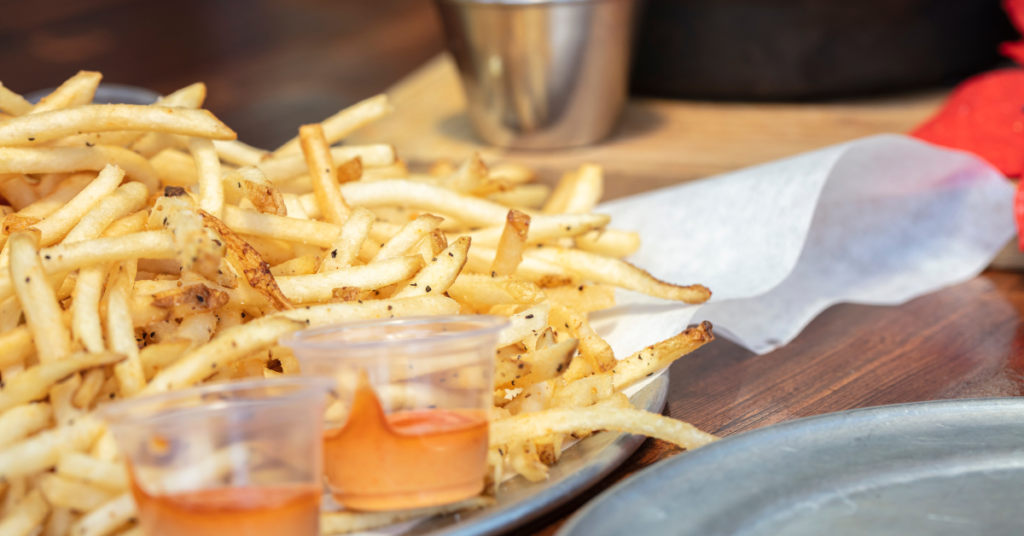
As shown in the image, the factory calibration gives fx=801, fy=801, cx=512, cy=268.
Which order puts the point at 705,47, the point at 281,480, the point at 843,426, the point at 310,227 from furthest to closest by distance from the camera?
the point at 705,47
the point at 310,227
the point at 843,426
the point at 281,480

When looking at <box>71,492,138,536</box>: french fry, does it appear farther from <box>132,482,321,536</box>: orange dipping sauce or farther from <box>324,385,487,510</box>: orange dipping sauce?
<box>324,385,487,510</box>: orange dipping sauce

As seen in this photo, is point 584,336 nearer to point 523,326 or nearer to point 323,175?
point 523,326

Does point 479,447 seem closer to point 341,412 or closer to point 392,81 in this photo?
point 341,412

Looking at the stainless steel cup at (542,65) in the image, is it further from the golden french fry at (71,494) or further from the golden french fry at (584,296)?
the golden french fry at (71,494)

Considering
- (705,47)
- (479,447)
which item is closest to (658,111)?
(705,47)

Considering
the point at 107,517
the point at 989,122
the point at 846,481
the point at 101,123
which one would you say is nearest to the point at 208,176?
the point at 101,123
